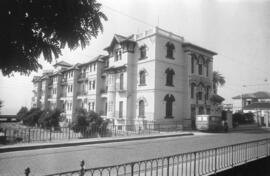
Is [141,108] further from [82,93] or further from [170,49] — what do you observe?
[82,93]

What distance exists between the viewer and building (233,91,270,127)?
43375 mm

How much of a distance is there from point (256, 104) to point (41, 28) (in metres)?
53.0

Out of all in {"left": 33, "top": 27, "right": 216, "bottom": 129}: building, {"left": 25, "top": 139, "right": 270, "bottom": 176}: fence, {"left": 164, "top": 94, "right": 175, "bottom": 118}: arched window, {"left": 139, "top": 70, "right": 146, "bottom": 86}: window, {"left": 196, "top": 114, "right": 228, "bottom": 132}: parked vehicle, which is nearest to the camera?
{"left": 25, "top": 139, "right": 270, "bottom": 176}: fence

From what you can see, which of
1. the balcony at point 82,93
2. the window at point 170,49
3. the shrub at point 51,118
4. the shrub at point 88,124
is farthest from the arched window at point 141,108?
the balcony at point 82,93

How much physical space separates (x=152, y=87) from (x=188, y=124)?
724 centimetres

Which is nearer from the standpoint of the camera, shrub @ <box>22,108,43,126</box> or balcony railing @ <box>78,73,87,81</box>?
shrub @ <box>22,108,43,126</box>

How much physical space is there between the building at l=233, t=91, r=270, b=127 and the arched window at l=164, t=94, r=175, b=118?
2151 centimetres

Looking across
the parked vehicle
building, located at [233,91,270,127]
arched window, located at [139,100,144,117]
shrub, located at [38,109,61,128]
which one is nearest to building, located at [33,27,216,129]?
arched window, located at [139,100,144,117]

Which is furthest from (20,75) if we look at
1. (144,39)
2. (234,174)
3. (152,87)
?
(144,39)

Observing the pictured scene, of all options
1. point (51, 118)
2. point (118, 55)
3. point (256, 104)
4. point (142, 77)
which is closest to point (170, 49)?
point (142, 77)

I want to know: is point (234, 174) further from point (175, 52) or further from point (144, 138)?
point (175, 52)

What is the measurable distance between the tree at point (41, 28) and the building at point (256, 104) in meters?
44.9

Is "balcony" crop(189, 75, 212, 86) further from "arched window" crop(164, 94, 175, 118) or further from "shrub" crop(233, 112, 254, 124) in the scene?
"shrub" crop(233, 112, 254, 124)

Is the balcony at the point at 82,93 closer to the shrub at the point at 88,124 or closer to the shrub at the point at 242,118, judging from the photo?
the shrub at the point at 88,124
